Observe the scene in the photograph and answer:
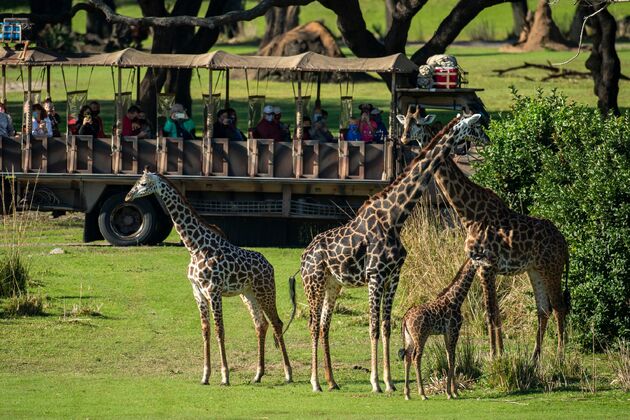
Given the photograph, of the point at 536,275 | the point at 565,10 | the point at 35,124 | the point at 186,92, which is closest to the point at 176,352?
the point at 536,275

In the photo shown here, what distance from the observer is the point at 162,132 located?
2700 cm

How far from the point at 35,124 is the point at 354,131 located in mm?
6019

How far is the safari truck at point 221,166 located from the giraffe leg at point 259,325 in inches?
365

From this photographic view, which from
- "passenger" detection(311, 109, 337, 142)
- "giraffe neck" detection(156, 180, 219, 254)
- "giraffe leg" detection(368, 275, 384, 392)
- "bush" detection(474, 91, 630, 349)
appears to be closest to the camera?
"giraffe leg" detection(368, 275, 384, 392)


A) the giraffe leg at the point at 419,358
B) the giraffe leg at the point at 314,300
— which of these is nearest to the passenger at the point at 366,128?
the giraffe leg at the point at 314,300

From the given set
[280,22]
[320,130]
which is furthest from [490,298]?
[280,22]

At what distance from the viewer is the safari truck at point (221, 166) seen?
2633 cm

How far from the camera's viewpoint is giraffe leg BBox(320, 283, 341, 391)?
1630cm

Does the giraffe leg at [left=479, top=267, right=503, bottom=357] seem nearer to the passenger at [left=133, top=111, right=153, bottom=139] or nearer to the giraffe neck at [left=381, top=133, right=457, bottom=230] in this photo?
the giraffe neck at [left=381, top=133, right=457, bottom=230]

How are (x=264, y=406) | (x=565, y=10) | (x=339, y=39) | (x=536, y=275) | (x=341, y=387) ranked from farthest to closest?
(x=565, y=10) → (x=339, y=39) → (x=536, y=275) → (x=341, y=387) → (x=264, y=406)

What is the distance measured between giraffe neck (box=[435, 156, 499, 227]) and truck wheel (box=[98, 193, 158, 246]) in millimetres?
10439

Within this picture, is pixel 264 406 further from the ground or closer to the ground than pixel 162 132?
closer to the ground

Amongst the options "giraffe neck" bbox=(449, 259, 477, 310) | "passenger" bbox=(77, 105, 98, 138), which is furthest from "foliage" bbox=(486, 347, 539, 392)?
"passenger" bbox=(77, 105, 98, 138)

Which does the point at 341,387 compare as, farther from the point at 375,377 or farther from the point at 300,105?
the point at 300,105
